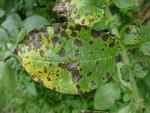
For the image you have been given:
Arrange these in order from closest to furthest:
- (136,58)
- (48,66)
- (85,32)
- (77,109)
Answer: (85,32) < (136,58) < (48,66) < (77,109)

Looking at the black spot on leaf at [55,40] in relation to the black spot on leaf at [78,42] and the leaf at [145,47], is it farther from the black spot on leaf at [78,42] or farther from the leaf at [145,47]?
the leaf at [145,47]

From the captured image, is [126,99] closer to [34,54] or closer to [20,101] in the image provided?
[34,54]

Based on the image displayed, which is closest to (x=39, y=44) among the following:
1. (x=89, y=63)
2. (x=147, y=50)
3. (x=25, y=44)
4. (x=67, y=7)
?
(x=25, y=44)

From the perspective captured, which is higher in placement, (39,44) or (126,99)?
(39,44)

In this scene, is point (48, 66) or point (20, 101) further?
point (20, 101)

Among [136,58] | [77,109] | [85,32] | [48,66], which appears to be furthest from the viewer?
[77,109]

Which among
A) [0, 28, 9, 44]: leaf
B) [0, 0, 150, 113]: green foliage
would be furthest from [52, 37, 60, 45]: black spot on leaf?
[0, 28, 9, 44]: leaf

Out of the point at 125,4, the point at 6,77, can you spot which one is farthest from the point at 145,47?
the point at 6,77

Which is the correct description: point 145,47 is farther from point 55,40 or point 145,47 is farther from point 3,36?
Answer: point 3,36

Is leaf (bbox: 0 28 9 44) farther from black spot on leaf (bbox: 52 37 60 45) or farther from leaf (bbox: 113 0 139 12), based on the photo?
leaf (bbox: 113 0 139 12)
